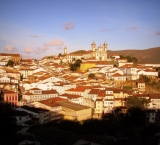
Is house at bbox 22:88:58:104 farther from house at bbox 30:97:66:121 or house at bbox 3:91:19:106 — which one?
house at bbox 30:97:66:121

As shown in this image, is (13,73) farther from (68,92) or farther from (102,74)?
(102,74)

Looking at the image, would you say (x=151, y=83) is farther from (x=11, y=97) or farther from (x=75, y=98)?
(x=11, y=97)

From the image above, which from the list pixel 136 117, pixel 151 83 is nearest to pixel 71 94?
pixel 136 117

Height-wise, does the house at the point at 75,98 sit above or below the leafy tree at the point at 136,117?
above

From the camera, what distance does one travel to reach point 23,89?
83.0 feet

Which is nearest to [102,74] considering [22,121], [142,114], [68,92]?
[68,92]

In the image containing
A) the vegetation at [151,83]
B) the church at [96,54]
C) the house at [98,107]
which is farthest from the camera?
the church at [96,54]

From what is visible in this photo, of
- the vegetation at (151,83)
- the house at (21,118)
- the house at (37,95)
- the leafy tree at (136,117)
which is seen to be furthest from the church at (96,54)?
the house at (21,118)

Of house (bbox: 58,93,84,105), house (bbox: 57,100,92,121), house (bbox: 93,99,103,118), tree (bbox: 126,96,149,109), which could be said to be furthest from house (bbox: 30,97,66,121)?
tree (bbox: 126,96,149,109)

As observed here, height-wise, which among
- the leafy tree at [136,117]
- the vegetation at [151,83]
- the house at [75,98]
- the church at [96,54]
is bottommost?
the leafy tree at [136,117]

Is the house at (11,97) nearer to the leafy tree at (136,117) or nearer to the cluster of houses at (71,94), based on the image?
the cluster of houses at (71,94)

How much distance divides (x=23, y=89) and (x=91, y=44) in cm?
2600

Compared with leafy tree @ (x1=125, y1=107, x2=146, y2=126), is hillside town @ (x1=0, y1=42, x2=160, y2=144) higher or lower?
higher

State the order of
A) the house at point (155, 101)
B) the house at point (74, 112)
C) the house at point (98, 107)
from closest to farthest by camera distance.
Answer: the house at point (74, 112), the house at point (98, 107), the house at point (155, 101)
